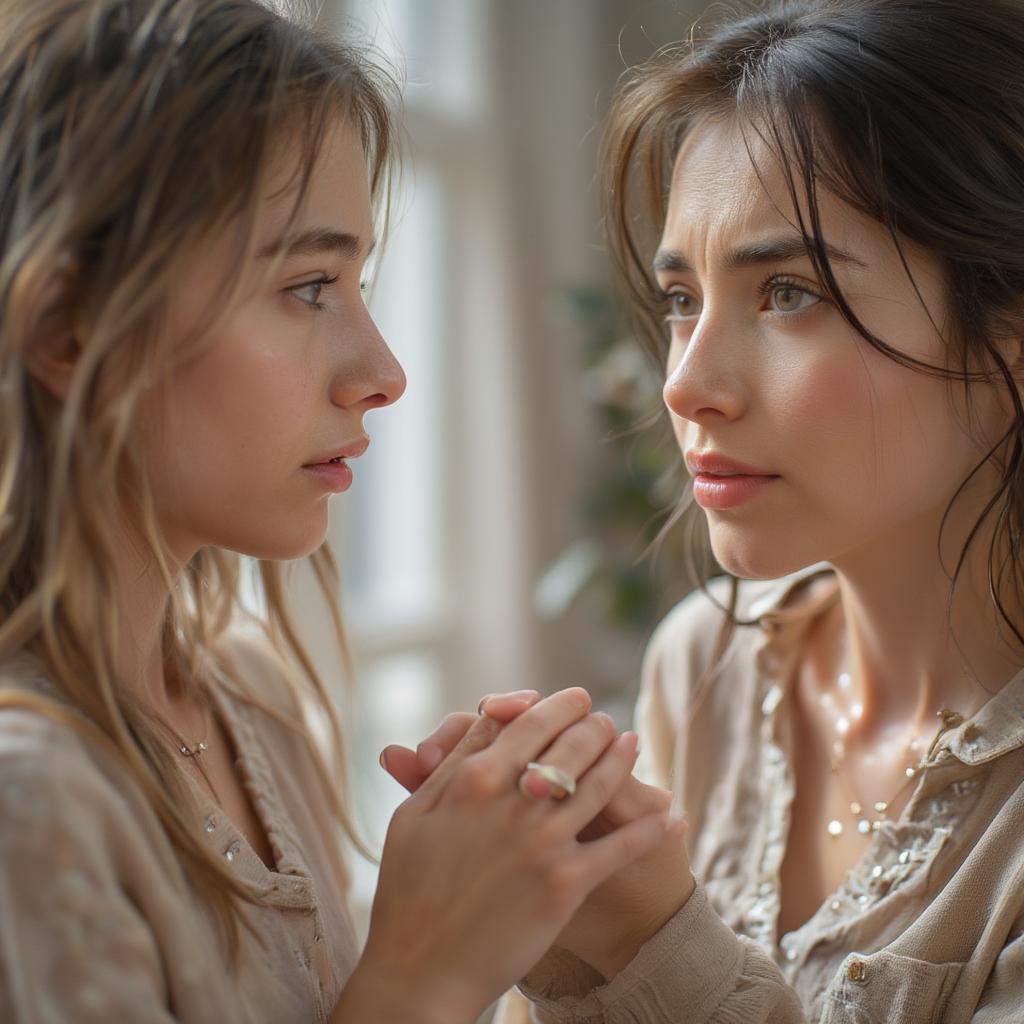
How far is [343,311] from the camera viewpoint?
1059 millimetres

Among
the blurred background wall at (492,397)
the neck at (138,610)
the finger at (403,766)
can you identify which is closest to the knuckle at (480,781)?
the finger at (403,766)

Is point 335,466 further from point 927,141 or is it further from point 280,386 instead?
point 927,141

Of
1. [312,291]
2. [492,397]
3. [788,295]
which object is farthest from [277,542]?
[492,397]

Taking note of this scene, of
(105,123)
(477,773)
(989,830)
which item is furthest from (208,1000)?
(989,830)

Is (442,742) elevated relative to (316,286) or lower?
lower

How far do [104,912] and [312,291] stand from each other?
1.76 feet

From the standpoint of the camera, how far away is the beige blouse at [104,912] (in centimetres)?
78

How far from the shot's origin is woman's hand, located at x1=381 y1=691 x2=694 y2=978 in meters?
1.04

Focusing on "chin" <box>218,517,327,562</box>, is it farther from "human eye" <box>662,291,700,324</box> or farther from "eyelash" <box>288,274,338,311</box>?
"human eye" <box>662,291,700,324</box>

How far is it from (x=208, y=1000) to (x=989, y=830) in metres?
0.76

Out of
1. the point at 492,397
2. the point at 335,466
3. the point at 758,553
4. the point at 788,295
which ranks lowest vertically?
the point at 758,553

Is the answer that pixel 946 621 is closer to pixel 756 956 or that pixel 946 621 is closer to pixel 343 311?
pixel 756 956

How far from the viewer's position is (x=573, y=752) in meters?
0.98

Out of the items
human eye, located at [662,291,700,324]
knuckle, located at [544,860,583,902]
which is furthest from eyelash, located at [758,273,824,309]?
knuckle, located at [544,860,583,902]
